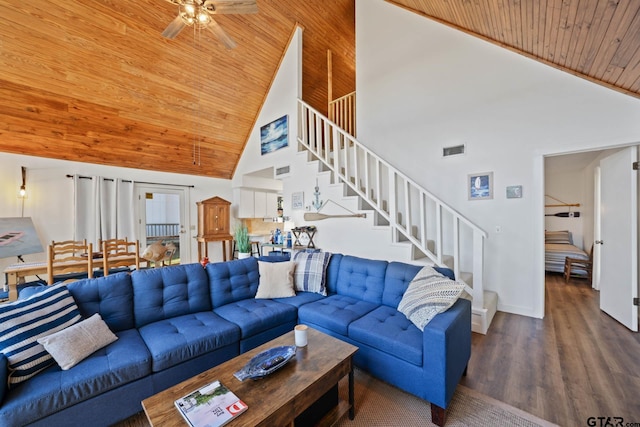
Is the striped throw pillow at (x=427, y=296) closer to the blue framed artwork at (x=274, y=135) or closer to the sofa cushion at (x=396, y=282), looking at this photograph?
the sofa cushion at (x=396, y=282)

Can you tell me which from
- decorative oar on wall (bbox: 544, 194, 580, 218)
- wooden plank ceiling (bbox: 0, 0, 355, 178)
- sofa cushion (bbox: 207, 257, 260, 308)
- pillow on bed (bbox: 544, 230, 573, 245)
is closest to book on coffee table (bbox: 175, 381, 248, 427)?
sofa cushion (bbox: 207, 257, 260, 308)

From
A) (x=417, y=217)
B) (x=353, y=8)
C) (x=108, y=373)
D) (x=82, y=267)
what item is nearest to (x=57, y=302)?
(x=108, y=373)

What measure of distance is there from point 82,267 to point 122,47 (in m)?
3.18

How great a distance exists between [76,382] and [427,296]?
2.27 m

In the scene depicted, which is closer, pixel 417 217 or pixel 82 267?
pixel 82 267

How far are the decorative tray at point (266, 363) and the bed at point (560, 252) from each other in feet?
19.7

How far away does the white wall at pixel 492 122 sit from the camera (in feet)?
10.0

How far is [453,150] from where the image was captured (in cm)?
391

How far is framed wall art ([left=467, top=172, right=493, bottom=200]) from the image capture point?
3.60 metres

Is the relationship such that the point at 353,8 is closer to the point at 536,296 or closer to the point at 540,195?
the point at 540,195

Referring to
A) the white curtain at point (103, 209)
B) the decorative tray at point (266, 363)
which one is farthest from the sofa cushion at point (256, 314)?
the white curtain at point (103, 209)

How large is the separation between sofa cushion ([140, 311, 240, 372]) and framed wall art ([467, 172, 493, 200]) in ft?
11.5

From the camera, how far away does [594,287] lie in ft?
14.3

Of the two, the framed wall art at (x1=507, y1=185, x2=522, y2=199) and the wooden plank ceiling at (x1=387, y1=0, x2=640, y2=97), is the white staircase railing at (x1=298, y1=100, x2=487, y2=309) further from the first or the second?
the wooden plank ceiling at (x1=387, y1=0, x2=640, y2=97)
